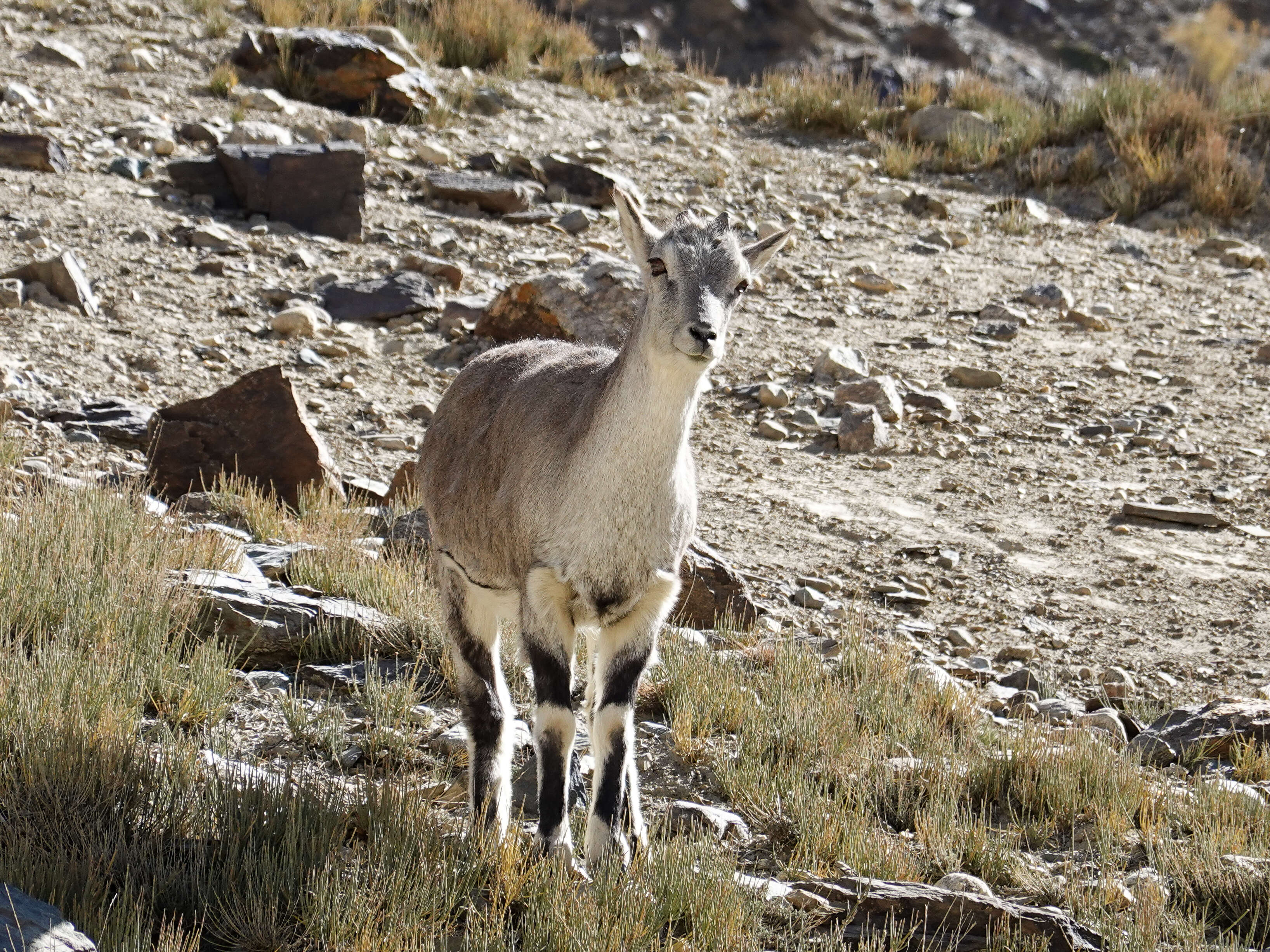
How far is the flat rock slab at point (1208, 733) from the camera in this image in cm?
693

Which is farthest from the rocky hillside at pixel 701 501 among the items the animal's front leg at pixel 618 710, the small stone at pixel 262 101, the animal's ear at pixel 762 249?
the animal's ear at pixel 762 249

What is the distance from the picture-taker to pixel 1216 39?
3750 centimetres

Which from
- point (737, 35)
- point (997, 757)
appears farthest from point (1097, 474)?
point (737, 35)

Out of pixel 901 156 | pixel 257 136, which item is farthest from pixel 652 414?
pixel 901 156

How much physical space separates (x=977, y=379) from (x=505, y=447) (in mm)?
7636

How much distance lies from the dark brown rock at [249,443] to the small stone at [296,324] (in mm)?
2529

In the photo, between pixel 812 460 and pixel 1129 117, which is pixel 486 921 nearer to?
pixel 812 460

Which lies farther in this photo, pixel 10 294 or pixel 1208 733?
pixel 10 294

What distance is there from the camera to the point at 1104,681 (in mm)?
8148

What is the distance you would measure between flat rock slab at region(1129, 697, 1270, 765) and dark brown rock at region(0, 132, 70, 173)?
11291 mm

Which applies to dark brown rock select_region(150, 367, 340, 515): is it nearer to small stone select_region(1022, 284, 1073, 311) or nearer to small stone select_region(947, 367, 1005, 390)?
small stone select_region(947, 367, 1005, 390)

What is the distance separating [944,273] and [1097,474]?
4.25m

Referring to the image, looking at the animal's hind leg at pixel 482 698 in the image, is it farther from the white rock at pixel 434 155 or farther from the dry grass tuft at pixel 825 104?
the dry grass tuft at pixel 825 104

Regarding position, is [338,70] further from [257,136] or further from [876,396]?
[876,396]
